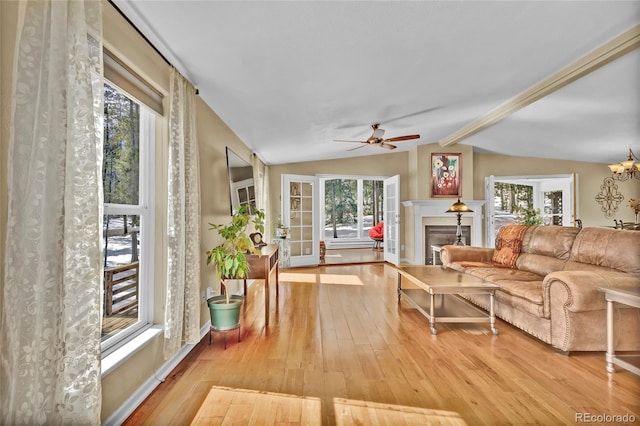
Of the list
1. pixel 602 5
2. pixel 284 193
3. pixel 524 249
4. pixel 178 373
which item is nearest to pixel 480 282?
pixel 524 249

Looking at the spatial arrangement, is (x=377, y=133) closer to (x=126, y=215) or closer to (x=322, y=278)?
(x=322, y=278)

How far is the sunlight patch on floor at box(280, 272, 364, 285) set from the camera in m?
5.39

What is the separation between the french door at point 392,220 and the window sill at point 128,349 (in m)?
5.51

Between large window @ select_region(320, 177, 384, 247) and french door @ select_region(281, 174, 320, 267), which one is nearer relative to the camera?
french door @ select_region(281, 174, 320, 267)

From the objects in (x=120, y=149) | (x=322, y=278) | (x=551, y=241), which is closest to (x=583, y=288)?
(x=551, y=241)

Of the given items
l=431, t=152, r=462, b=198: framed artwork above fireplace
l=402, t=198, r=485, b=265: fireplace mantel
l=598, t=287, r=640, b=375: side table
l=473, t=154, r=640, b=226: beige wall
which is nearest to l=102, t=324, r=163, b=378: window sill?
l=598, t=287, r=640, b=375: side table

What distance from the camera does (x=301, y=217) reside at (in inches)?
278

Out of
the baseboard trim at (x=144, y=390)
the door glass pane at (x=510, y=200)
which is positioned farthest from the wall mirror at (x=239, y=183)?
the door glass pane at (x=510, y=200)

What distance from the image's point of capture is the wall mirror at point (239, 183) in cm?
410

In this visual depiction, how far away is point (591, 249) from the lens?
3.19 meters

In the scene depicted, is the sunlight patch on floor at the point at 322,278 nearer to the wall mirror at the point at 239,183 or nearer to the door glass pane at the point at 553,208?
the wall mirror at the point at 239,183

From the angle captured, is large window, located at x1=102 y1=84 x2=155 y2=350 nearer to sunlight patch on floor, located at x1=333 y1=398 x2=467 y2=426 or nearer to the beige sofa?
sunlight patch on floor, located at x1=333 y1=398 x2=467 y2=426

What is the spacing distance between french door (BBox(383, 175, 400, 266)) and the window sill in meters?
5.51

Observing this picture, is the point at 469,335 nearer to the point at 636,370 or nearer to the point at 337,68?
the point at 636,370
